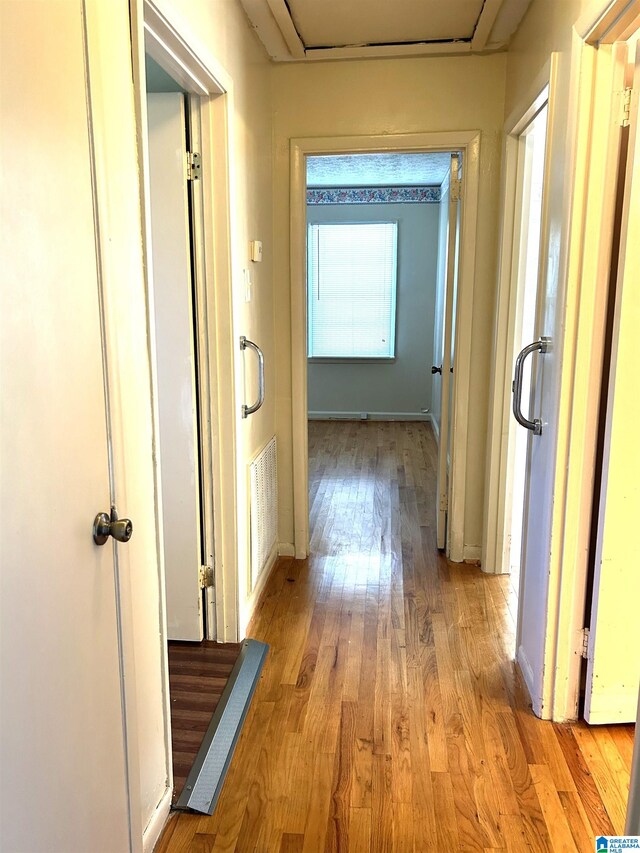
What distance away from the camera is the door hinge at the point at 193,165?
2248 mm

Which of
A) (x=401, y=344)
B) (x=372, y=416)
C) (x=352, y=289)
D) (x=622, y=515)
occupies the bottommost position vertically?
(x=372, y=416)

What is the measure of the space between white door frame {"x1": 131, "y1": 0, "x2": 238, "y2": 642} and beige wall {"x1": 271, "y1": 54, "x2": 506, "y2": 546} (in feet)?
2.79

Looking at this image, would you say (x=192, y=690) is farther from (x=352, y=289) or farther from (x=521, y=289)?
(x=352, y=289)

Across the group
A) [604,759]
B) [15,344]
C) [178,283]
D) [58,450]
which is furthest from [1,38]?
[604,759]

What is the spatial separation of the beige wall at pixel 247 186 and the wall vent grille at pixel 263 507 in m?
0.07

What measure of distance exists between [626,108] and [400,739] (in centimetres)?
195

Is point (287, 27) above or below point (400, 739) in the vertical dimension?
above

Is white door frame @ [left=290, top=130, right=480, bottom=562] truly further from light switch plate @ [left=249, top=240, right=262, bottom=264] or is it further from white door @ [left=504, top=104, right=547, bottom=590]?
light switch plate @ [left=249, top=240, right=262, bottom=264]

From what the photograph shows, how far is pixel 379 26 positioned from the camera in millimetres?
2658

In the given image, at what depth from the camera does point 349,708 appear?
2.17 m

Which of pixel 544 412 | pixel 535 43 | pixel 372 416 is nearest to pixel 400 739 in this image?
pixel 544 412

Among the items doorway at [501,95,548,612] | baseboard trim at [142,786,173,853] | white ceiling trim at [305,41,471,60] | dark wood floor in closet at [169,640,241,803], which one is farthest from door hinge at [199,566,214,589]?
white ceiling trim at [305,41,471,60]

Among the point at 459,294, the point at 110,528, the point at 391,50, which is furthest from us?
the point at 459,294

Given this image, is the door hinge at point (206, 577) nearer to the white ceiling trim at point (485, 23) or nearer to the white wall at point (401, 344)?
the white ceiling trim at point (485, 23)
